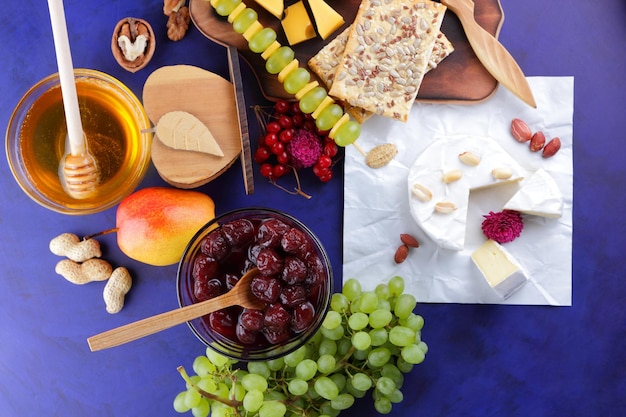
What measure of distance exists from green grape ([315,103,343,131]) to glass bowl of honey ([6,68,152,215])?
12.1 inches

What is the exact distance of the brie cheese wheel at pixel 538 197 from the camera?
107 cm

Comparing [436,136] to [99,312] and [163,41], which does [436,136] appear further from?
[99,312]

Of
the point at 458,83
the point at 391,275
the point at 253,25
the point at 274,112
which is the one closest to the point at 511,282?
the point at 391,275

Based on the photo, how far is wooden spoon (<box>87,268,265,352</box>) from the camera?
31.2 inches

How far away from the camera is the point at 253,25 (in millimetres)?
1037

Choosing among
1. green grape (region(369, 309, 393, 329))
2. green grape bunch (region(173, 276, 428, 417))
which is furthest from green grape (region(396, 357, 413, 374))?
green grape (region(369, 309, 393, 329))

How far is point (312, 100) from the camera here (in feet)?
3.40

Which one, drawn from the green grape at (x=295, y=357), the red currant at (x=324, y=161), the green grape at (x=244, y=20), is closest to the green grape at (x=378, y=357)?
the green grape at (x=295, y=357)

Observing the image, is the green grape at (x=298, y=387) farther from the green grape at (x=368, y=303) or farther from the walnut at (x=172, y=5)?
the walnut at (x=172, y=5)

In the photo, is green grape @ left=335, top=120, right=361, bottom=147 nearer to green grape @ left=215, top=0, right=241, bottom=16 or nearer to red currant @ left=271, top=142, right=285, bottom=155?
red currant @ left=271, top=142, right=285, bottom=155

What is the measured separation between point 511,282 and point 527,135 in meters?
0.27

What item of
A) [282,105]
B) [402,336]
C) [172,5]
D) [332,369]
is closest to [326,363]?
[332,369]

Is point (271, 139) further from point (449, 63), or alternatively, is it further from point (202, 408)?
point (202, 408)

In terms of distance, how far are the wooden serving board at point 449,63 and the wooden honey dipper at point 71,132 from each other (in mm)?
312
